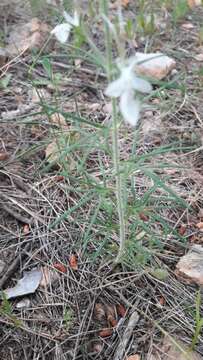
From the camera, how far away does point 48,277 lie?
158 cm

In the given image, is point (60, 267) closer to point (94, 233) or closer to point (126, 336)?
point (94, 233)

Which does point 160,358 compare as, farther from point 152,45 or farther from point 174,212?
point 152,45

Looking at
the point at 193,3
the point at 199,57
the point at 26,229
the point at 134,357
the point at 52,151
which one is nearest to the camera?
the point at 134,357

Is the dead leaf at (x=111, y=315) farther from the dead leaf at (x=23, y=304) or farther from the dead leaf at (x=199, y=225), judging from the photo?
the dead leaf at (x=199, y=225)

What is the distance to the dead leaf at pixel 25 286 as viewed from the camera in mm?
1521

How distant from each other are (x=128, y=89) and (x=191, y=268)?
77 cm

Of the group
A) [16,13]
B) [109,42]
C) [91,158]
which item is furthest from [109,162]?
[16,13]

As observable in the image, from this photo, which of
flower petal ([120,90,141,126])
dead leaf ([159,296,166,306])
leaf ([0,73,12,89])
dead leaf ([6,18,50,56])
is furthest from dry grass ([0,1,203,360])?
dead leaf ([6,18,50,56])

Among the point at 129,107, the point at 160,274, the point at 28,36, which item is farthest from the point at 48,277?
the point at 28,36

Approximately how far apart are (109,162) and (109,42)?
2.95ft

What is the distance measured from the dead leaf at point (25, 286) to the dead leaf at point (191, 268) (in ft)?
1.54

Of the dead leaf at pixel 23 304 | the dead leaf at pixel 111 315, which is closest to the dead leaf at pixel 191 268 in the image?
the dead leaf at pixel 111 315

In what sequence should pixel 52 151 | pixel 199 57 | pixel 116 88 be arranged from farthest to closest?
pixel 199 57
pixel 52 151
pixel 116 88

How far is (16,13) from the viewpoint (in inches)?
109
